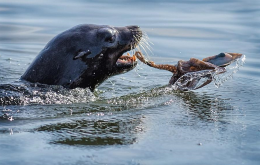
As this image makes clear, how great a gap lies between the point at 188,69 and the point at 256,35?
4959 millimetres

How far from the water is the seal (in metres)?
0.17

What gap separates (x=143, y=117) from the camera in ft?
20.5

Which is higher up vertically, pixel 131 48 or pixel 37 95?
pixel 131 48

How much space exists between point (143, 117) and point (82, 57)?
3.77ft

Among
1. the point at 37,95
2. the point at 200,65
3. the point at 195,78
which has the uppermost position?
the point at 200,65

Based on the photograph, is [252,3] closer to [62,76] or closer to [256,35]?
[256,35]

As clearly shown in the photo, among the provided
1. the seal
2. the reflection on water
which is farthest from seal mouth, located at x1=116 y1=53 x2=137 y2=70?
the reflection on water

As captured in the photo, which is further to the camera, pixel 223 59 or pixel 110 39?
pixel 223 59

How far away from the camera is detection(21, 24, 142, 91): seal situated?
22.6 feet

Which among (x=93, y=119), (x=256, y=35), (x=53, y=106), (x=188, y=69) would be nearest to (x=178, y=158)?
(x=93, y=119)

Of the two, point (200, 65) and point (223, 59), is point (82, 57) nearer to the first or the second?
point (200, 65)

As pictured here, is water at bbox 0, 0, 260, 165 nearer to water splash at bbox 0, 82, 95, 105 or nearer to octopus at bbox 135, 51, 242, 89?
water splash at bbox 0, 82, 95, 105

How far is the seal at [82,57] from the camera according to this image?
689cm

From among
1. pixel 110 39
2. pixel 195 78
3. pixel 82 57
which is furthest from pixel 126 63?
pixel 195 78
